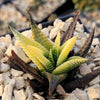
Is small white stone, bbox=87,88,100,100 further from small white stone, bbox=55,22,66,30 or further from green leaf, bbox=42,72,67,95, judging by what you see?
small white stone, bbox=55,22,66,30

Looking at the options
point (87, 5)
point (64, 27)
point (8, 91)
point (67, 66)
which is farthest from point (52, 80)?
point (87, 5)

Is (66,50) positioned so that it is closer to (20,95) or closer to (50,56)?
(50,56)

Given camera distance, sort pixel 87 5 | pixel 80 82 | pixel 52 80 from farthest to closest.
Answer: pixel 87 5 < pixel 80 82 < pixel 52 80

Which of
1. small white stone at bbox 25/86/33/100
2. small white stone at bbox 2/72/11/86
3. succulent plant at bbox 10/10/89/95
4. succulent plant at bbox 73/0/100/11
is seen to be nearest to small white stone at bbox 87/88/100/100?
succulent plant at bbox 10/10/89/95

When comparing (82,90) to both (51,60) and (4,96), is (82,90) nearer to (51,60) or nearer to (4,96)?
(51,60)

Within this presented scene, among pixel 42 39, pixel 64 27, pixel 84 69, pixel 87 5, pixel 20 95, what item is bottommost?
pixel 20 95

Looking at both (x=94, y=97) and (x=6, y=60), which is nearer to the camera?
(x=94, y=97)

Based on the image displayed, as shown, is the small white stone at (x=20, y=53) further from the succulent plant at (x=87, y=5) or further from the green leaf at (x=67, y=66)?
the succulent plant at (x=87, y=5)

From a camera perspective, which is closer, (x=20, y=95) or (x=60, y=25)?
(x=20, y=95)

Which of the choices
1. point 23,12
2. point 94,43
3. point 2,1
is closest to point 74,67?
point 94,43
